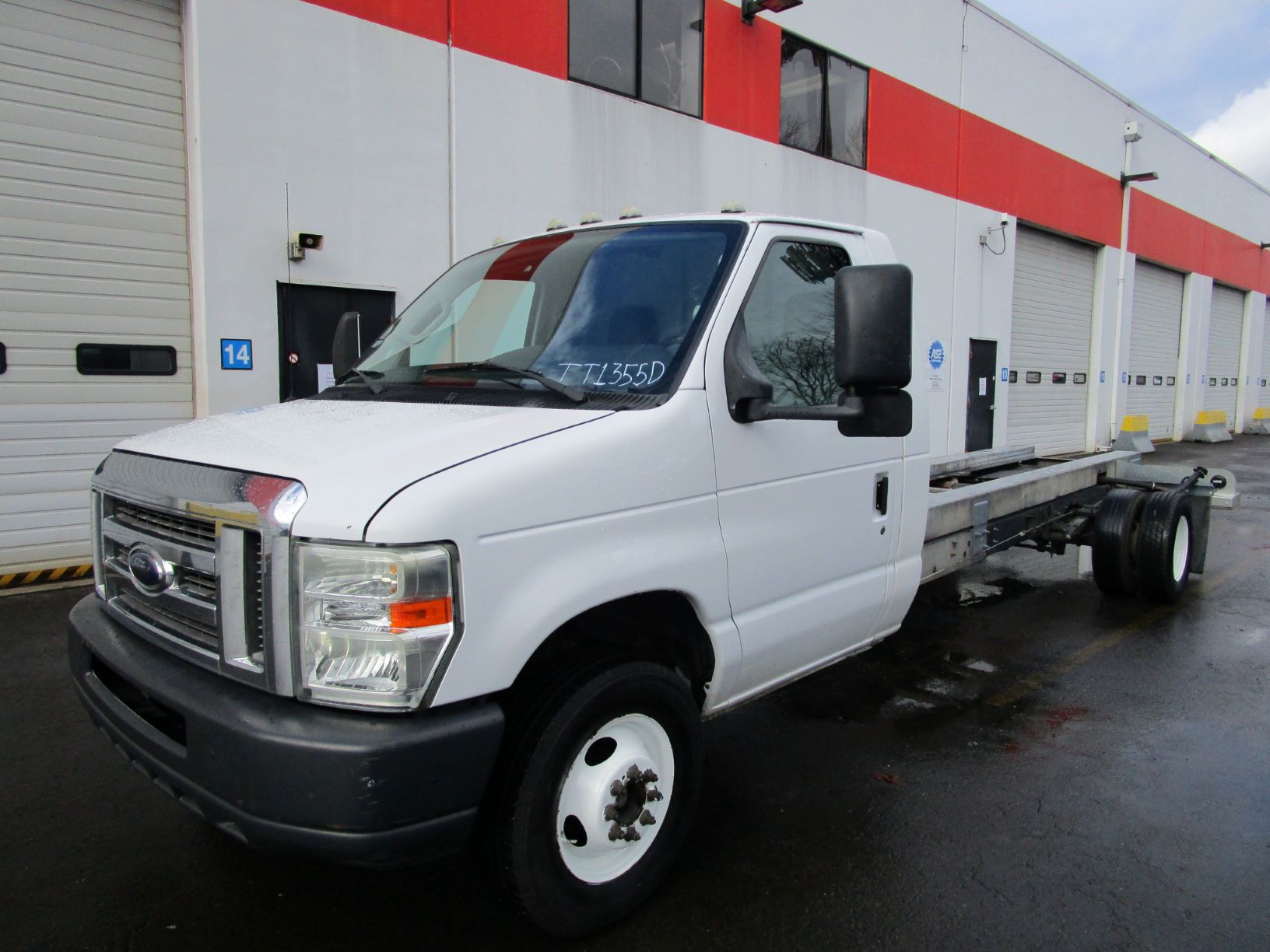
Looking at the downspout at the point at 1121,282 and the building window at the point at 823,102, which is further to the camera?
the downspout at the point at 1121,282

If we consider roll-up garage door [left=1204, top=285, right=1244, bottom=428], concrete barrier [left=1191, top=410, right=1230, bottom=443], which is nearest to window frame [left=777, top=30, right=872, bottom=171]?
concrete barrier [left=1191, top=410, right=1230, bottom=443]

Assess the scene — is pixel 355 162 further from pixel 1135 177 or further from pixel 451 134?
pixel 1135 177

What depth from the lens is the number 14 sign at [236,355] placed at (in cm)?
732

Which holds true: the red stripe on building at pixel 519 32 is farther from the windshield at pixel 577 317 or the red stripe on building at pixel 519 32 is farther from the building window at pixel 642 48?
the windshield at pixel 577 317

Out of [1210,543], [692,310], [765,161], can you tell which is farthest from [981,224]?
[692,310]

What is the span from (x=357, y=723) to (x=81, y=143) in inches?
271

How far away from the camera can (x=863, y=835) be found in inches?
132

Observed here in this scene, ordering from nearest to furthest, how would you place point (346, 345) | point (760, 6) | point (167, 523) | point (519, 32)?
point (167, 523)
point (346, 345)
point (519, 32)
point (760, 6)

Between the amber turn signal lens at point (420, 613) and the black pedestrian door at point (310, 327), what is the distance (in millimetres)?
5930

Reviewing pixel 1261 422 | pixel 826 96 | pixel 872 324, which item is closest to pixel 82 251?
pixel 872 324

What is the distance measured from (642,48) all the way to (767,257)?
339 inches

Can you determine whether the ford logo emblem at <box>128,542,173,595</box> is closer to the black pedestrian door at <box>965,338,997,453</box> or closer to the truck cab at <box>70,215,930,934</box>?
the truck cab at <box>70,215,930,934</box>

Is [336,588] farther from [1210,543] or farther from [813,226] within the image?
[1210,543]

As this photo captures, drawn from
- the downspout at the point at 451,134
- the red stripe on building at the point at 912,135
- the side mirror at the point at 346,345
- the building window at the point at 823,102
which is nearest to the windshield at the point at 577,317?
the side mirror at the point at 346,345
